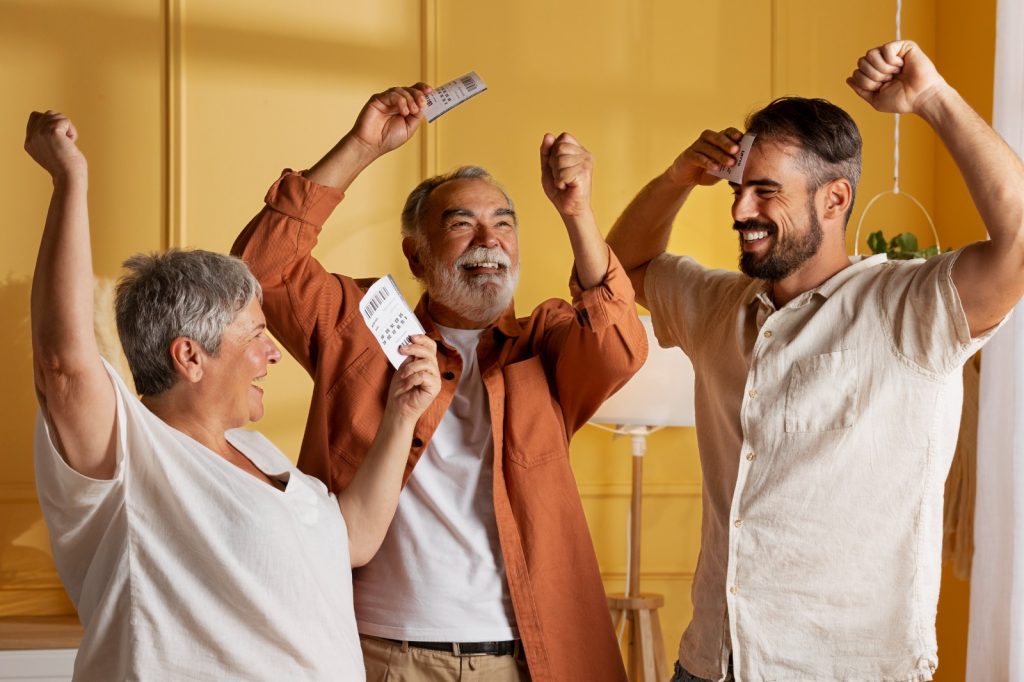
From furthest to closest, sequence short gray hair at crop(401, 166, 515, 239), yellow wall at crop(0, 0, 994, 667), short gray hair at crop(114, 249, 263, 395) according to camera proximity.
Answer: yellow wall at crop(0, 0, 994, 667) → short gray hair at crop(401, 166, 515, 239) → short gray hair at crop(114, 249, 263, 395)

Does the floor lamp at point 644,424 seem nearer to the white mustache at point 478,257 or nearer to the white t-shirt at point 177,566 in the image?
the white mustache at point 478,257

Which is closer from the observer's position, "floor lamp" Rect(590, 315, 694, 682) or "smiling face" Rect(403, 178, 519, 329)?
"smiling face" Rect(403, 178, 519, 329)

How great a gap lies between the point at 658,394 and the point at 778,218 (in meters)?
1.54

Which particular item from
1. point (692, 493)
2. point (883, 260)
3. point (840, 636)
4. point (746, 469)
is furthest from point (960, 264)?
point (692, 493)

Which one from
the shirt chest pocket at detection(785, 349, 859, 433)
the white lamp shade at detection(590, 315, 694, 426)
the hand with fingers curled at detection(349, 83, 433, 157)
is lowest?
the white lamp shade at detection(590, 315, 694, 426)

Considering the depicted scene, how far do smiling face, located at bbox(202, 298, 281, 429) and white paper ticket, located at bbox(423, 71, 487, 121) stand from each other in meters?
0.54

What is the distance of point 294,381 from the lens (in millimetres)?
3744

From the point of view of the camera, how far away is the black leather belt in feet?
6.30

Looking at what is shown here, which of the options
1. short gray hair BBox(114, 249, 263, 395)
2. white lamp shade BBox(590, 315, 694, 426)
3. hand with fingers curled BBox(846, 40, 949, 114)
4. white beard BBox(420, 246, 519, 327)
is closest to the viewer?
short gray hair BBox(114, 249, 263, 395)

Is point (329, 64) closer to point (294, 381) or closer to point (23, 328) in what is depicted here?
point (294, 381)

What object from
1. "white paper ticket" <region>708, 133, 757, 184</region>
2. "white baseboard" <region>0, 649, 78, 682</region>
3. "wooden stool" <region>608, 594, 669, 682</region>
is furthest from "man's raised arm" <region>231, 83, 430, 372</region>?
"wooden stool" <region>608, 594, 669, 682</region>

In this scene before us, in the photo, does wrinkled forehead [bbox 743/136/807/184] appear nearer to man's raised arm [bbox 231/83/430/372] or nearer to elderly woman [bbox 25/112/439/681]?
man's raised arm [bbox 231/83/430/372]

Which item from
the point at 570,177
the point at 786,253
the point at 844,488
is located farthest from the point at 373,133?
the point at 844,488

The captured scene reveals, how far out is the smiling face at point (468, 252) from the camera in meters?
2.16
